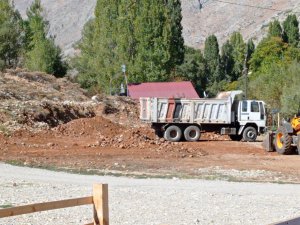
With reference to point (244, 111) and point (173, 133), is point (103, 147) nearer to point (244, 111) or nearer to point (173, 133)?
point (173, 133)

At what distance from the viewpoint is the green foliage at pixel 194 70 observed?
100306 mm

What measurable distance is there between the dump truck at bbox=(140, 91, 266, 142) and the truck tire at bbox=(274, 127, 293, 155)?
7613mm

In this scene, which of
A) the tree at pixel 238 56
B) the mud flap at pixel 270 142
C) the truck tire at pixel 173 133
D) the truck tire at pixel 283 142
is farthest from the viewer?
the tree at pixel 238 56

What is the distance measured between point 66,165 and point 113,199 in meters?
9.62

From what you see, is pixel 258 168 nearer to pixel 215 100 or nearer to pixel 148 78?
pixel 215 100

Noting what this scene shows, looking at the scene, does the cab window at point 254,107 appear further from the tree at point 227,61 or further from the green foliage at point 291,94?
the tree at point 227,61

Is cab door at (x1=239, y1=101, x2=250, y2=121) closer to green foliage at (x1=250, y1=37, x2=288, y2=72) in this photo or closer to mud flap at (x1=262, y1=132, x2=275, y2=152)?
mud flap at (x1=262, y1=132, x2=275, y2=152)

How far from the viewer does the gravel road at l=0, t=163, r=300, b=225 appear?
1242 centimetres

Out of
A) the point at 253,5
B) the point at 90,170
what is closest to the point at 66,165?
the point at 90,170

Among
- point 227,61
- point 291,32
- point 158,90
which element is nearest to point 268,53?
point 291,32

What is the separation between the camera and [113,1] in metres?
69.8

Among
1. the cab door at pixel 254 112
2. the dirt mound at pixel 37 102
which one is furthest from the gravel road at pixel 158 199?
the cab door at pixel 254 112

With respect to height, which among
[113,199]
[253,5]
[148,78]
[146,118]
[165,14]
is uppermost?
[253,5]

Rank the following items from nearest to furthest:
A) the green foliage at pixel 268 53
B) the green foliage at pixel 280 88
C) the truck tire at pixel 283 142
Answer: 1. the truck tire at pixel 283 142
2. the green foliage at pixel 280 88
3. the green foliage at pixel 268 53
